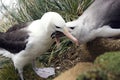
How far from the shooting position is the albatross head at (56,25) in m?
4.25

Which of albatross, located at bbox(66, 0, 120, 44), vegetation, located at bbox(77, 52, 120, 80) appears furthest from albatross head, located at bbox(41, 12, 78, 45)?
vegetation, located at bbox(77, 52, 120, 80)

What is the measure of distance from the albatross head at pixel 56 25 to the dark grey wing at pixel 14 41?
38 centimetres

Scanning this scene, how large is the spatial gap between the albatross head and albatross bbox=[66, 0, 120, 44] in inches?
4.6

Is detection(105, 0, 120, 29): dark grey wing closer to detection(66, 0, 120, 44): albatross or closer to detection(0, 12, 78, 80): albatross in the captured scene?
detection(66, 0, 120, 44): albatross

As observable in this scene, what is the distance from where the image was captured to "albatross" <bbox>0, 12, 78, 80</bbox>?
4.39 meters

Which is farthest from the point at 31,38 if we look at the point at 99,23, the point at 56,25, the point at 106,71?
the point at 106,71

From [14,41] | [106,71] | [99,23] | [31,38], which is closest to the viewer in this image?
[106,71]

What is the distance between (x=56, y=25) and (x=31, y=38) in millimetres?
456

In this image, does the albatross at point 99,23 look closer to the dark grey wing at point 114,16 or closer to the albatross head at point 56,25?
the dark grey wing at point 114,16

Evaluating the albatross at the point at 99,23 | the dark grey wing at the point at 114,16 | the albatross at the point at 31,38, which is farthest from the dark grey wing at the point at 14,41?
the dark grey wing at the point at 114,16

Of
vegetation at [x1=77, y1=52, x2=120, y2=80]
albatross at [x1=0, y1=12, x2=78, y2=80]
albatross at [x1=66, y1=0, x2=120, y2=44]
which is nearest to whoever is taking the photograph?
vegetation at [x1=77, y1=52, x2=120, y2=80]

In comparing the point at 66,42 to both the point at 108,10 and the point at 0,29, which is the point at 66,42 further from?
the point at 0,29

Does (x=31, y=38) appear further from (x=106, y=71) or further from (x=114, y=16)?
(x=106, y=71)

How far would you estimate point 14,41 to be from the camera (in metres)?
4.89
